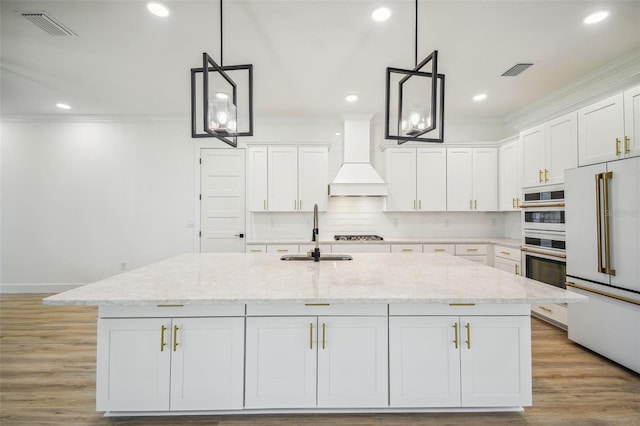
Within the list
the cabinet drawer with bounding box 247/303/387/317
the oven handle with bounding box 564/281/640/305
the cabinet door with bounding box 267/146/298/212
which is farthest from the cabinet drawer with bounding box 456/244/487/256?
the cabinet drawer with bounding box 247/303/387/317

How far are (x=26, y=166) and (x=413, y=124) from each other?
6.40 meters

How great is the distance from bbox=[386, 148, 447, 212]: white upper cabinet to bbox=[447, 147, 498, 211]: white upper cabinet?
121 millimetres

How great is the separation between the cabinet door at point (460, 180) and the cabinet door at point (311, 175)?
1994 millimetres

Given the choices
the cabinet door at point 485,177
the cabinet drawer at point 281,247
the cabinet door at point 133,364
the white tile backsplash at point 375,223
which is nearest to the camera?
the cabinet door at point 133,364

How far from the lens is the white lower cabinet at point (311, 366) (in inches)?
70.1

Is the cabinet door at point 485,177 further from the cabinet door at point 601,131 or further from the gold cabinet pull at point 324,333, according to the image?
the gold cabinet pull at point 324,333

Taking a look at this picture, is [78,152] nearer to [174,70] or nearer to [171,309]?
[174,70]

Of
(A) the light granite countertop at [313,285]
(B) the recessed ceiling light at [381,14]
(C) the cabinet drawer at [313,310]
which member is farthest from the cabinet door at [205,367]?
(B) the recessed ceiling light at [381,14]

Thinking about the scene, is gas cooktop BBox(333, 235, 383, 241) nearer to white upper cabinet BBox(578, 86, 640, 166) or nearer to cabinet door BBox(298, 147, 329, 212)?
cabinet door BBox(298, 147, 329, 212)

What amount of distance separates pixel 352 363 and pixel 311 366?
245 millimetres

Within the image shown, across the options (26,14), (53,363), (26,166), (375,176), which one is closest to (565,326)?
(375,176)

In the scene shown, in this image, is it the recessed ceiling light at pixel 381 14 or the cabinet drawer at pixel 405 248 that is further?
the cabinet drawer at pixel 405 248

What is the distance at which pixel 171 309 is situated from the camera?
178 cm

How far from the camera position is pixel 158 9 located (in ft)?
7.80
